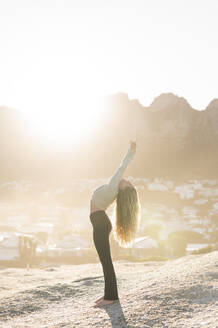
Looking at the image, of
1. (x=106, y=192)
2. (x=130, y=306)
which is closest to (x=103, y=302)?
(x=130, y=306)

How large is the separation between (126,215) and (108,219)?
316mm

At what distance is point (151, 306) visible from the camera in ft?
14.3

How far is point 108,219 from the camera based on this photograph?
4.72 meters

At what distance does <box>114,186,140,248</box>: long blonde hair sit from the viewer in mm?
4844

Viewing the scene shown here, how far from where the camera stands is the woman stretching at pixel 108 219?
4.68 metres

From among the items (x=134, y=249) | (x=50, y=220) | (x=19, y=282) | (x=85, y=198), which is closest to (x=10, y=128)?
(x=85, y=198)

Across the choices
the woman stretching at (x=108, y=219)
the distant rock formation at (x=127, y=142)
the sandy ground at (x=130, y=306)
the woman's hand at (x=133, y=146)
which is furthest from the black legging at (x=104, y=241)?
the distant rock formation at (x=127, y=142)

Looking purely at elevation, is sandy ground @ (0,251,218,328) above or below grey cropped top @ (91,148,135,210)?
below

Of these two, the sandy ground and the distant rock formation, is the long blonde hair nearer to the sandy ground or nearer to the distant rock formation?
the sandy ground

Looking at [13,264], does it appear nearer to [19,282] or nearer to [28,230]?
[19,282]

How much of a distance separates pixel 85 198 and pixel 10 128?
2837 inches

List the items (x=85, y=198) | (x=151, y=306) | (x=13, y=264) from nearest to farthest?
(x=151, y=306), (x=13, y=264), (x=85, y=198)

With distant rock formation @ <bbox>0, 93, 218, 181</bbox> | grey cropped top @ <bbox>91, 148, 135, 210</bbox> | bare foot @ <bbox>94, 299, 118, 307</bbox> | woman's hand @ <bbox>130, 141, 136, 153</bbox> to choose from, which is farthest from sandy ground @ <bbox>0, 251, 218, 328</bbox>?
distant rock formation @ <bbox>0, 93, 218, 181</bbox>

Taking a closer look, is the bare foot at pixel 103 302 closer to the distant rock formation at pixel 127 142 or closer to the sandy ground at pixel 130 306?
the sandy ground at pixel 130 306
